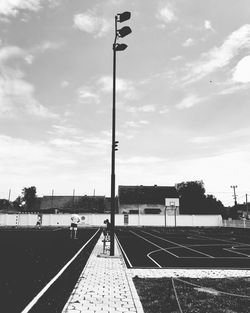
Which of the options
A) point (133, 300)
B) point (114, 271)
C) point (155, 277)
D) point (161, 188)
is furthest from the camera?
point (161, 188)

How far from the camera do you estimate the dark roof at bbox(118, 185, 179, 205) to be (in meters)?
72.2

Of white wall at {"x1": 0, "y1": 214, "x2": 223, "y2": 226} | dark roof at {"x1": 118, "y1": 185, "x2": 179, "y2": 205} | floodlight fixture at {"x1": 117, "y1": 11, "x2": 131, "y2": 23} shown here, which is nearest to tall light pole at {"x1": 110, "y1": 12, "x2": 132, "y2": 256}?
floodlight fixture at {"x1": 117, "y1": 11, "x2": 131, "y2": 23}

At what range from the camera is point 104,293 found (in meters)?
7.76

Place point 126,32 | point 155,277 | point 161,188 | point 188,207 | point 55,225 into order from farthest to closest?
1. point 188,207
2. point 161,188
3. point 55,225
4. point 126,32
5. point 155,277

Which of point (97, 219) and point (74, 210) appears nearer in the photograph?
point (97, 219)

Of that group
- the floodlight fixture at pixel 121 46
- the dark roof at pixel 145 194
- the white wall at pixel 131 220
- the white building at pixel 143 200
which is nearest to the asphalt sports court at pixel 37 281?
the floodlight fixture at pixel 121 46

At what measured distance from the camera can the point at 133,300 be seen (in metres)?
7.11

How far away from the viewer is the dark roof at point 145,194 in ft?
237

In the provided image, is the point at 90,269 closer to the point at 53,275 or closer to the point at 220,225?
the point at 53,275

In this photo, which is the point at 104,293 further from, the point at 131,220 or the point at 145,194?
the point at 145,194

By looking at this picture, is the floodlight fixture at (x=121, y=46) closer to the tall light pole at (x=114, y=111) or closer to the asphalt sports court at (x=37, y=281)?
the tall light pole at (x=114, y=111)

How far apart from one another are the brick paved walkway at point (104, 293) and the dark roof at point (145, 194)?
60657 mm

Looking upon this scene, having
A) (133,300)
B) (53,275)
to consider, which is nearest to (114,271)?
(53,275)

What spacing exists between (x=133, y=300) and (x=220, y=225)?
5474cm
